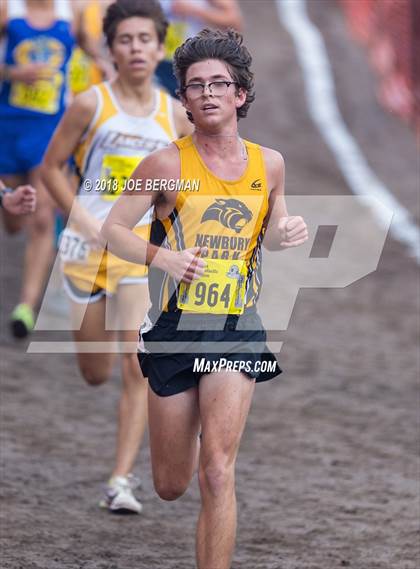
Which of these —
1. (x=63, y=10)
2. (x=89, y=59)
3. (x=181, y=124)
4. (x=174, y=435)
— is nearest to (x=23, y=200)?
(x=181, y=124)

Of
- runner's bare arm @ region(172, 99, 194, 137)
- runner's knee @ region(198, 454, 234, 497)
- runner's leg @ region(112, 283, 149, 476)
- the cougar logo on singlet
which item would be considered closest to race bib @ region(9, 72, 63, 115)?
runner's bare arm @ region(172, 99, 194, 137)

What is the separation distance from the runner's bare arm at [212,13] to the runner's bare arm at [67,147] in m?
4.39

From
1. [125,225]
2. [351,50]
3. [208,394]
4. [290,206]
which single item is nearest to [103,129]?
[125,225]

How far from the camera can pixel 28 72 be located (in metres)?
9.76

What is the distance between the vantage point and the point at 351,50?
22.7 m

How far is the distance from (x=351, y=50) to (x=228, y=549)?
18371 millimetres

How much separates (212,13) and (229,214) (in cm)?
633

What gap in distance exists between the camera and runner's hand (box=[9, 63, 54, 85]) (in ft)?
32.0

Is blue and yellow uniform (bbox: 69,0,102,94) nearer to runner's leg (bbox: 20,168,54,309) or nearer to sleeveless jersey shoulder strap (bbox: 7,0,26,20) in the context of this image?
sleeveless jersey shoulder strap (bbox: 7,0,26,20)

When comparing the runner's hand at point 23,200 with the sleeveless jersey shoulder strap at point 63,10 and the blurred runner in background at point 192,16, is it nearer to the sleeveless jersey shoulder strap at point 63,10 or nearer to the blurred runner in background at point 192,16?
the sleeveless jersey shoulder strap at point 63,10

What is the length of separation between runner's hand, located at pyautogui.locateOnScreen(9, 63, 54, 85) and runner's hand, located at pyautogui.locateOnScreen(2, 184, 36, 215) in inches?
145

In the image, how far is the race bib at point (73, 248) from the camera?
23.1 feet

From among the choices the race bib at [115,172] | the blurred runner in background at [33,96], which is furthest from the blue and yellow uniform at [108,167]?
the blurred runner in background at [33,96]

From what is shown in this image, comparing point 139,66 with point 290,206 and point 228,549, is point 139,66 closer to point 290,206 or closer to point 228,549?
point 228,549
